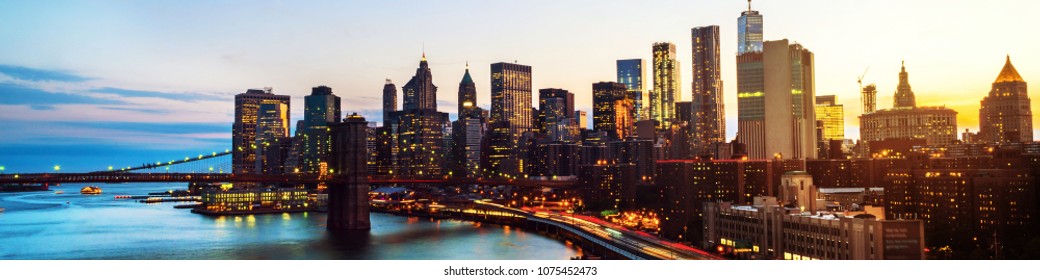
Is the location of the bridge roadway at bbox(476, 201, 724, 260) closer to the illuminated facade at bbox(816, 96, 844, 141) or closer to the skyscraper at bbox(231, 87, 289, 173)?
the skyscraper at bbox(231, 87, 289, 173)

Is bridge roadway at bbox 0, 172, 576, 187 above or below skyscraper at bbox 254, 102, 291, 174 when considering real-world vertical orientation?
below

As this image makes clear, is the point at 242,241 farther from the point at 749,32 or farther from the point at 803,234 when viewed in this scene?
the point at 749,32

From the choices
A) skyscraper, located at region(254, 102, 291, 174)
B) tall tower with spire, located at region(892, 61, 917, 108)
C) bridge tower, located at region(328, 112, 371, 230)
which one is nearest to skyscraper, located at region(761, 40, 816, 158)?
tall tower with spire, located at region(892, 61, 917, 108)

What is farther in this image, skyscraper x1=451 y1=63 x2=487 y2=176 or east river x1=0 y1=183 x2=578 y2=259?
skyscraper x1=451 y1=63 x2=487 y2=176

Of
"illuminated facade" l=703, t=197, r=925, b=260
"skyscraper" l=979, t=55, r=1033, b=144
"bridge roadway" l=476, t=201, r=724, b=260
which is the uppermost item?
"skyscraper" l=979, t=55, r=1033, b=144

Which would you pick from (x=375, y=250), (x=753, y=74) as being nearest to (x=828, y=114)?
(x=753, y=74)

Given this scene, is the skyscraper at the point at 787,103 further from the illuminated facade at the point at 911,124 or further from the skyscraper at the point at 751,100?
the illuminated facade at the point at 911,124
